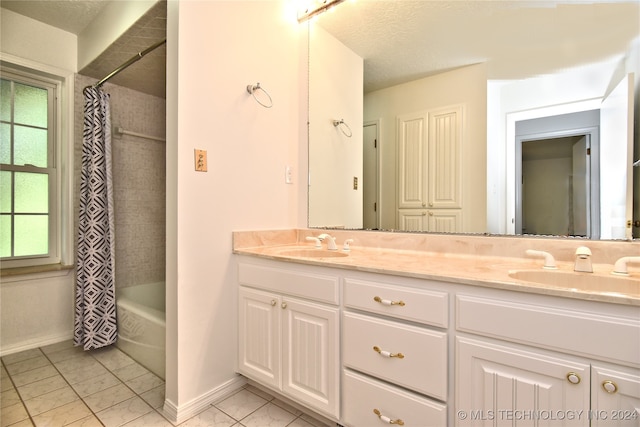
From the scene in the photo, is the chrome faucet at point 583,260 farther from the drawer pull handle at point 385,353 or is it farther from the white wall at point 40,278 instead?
the white wall at point 40,278

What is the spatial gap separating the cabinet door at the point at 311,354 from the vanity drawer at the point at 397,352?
0.26 ft

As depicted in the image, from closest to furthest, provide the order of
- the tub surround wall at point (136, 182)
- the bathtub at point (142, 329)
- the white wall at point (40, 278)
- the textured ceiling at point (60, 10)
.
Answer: the bathtub at point (142, 329) → the textured ceiling at point (60, 10) → the white wall at point (40, 278) → the tub surround wall at point (136, 182)

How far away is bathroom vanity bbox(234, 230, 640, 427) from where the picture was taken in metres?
0.84

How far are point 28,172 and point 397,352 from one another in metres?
2.95

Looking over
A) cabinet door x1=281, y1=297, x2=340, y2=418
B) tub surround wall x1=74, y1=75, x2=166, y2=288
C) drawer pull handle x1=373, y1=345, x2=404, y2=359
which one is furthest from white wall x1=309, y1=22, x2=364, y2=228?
tub surround wall x1=74, y1=75, x2=166, y2=288

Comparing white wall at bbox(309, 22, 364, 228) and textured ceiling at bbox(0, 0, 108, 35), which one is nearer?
white wall at bbox(309, 22, 364, 228)

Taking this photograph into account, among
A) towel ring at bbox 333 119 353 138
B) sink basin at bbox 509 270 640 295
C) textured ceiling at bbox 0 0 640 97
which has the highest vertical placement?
textured ceiling at bbox 0 0 640 97

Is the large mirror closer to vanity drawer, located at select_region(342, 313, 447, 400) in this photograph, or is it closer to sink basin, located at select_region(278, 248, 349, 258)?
sink basin, located at select_region(278, 248, 349, 258)

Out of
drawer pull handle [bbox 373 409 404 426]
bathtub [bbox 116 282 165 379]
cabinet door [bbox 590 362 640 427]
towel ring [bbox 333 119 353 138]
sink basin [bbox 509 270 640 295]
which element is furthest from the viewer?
towel ring [bbox 333 119 353 138]

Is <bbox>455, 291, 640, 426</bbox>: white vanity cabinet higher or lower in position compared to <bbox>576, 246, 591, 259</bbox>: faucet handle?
lower

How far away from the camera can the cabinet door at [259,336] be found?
1.55 metres

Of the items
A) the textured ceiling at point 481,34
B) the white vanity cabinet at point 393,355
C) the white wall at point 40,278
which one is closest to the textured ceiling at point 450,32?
the textured ceiling at point 481,34

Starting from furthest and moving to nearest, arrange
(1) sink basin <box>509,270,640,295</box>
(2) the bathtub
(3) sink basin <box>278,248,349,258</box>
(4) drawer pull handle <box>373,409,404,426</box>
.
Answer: (2) the bathtub, (3) sink basin <box>278,248,349,258</box>, (4) drawer pull handle <box>373,409,404,426</box>, (1) sink basin <box>509,270,640,295</box>

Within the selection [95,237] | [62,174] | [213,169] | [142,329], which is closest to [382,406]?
[213,169]
